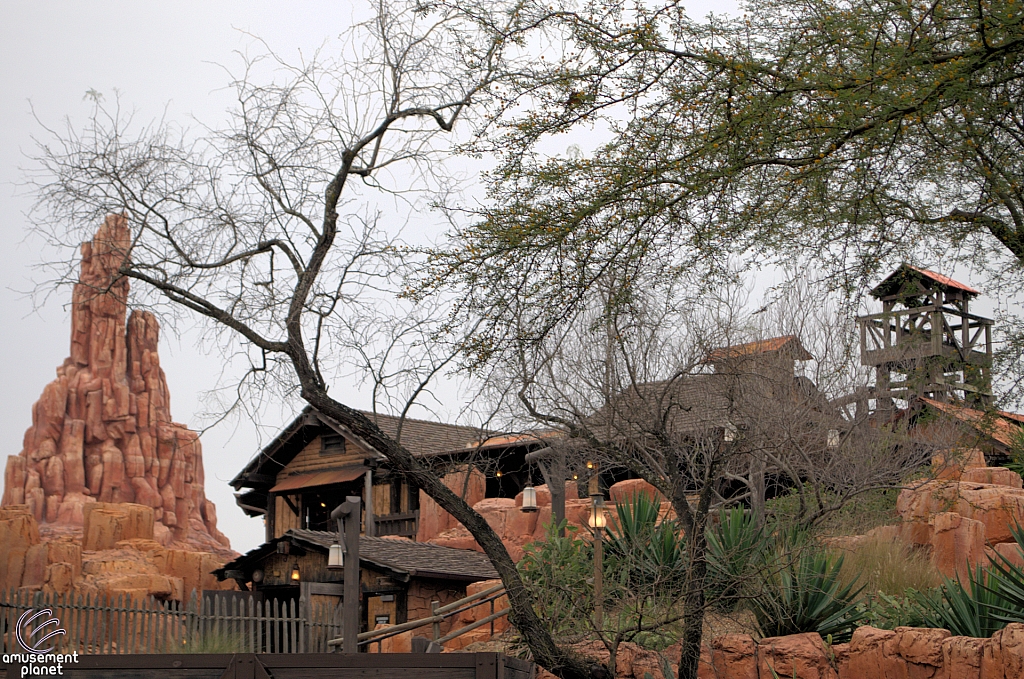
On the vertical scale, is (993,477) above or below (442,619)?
above

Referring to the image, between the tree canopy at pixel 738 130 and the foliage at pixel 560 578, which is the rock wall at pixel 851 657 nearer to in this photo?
the foliage at pixel 560 578

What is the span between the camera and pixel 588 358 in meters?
16.2

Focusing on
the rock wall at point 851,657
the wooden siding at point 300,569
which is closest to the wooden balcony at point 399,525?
the wooden siding at point 300,569

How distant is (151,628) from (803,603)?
29.8 ft

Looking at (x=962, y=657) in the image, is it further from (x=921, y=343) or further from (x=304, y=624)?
(x=921, y=343)

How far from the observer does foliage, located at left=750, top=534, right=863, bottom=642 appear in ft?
37.8

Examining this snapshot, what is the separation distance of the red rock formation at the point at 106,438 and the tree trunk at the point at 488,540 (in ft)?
224

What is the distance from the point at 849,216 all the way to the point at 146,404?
81735 mm

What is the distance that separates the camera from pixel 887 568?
1418 cm

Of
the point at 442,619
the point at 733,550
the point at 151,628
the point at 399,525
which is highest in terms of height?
the point at 399,525

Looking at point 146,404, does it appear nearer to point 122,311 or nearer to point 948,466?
point 122,311

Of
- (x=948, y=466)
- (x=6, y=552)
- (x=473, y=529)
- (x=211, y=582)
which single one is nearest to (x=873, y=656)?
(x=473, y=529)

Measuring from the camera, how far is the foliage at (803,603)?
11.5 meters

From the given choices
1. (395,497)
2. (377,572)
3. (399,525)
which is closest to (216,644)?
(377,572)
